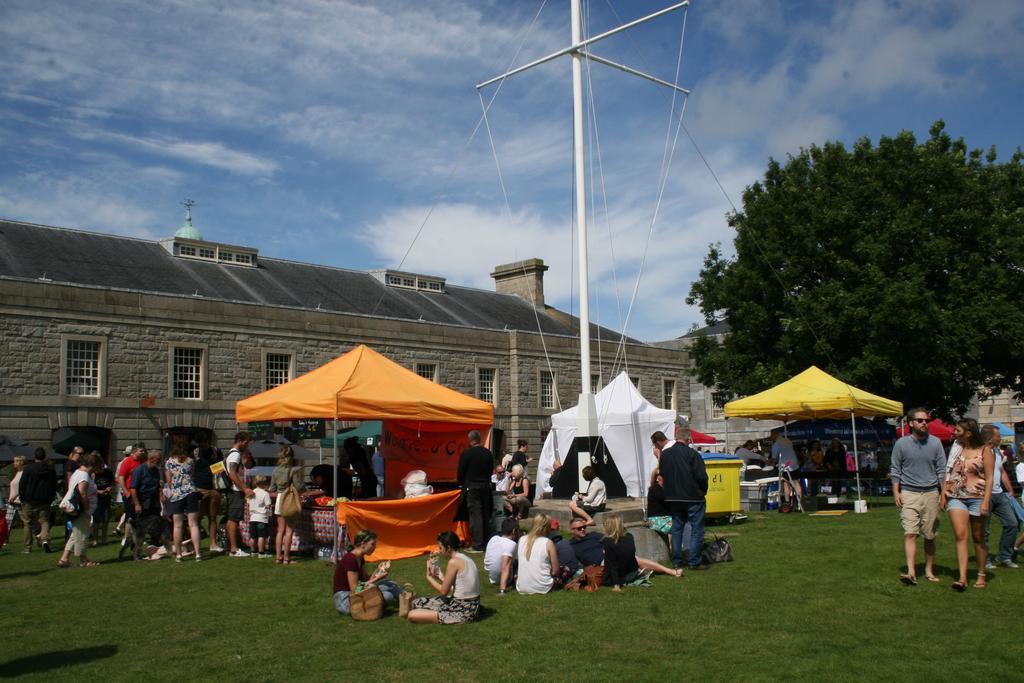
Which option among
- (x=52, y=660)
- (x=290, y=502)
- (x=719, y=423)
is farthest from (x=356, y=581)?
(x=719, y=423)

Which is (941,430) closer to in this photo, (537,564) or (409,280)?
(409,280)

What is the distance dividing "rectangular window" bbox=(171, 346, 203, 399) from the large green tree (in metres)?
17.1

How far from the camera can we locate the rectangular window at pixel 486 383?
35.8 metres

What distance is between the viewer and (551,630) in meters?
7.94

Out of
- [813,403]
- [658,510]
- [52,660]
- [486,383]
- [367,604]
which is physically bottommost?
[52,660]

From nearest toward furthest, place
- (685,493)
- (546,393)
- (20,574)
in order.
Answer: (685,493)
(20,574)
(546,393)

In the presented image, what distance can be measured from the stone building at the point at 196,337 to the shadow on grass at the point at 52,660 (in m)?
15.1

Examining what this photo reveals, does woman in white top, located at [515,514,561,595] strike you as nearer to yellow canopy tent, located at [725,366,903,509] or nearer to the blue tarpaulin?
yellow canopy tent, located at [725,366,903,509]

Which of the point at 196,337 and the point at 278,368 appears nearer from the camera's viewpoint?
the point at 196,337

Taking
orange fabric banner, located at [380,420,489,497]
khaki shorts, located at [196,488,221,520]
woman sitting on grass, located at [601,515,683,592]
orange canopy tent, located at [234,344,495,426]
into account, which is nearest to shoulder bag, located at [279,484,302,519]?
orange canopy tent, located at [234,344,495,426]

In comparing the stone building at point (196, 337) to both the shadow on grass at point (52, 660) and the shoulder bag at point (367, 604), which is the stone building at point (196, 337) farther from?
the shadow on grass at point (52, 660)

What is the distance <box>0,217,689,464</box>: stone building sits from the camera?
81.5 ft

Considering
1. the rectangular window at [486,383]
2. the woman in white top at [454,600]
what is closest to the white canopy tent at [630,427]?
the woman in white top at [454,600]

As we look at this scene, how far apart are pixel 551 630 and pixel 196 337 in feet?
73.8
